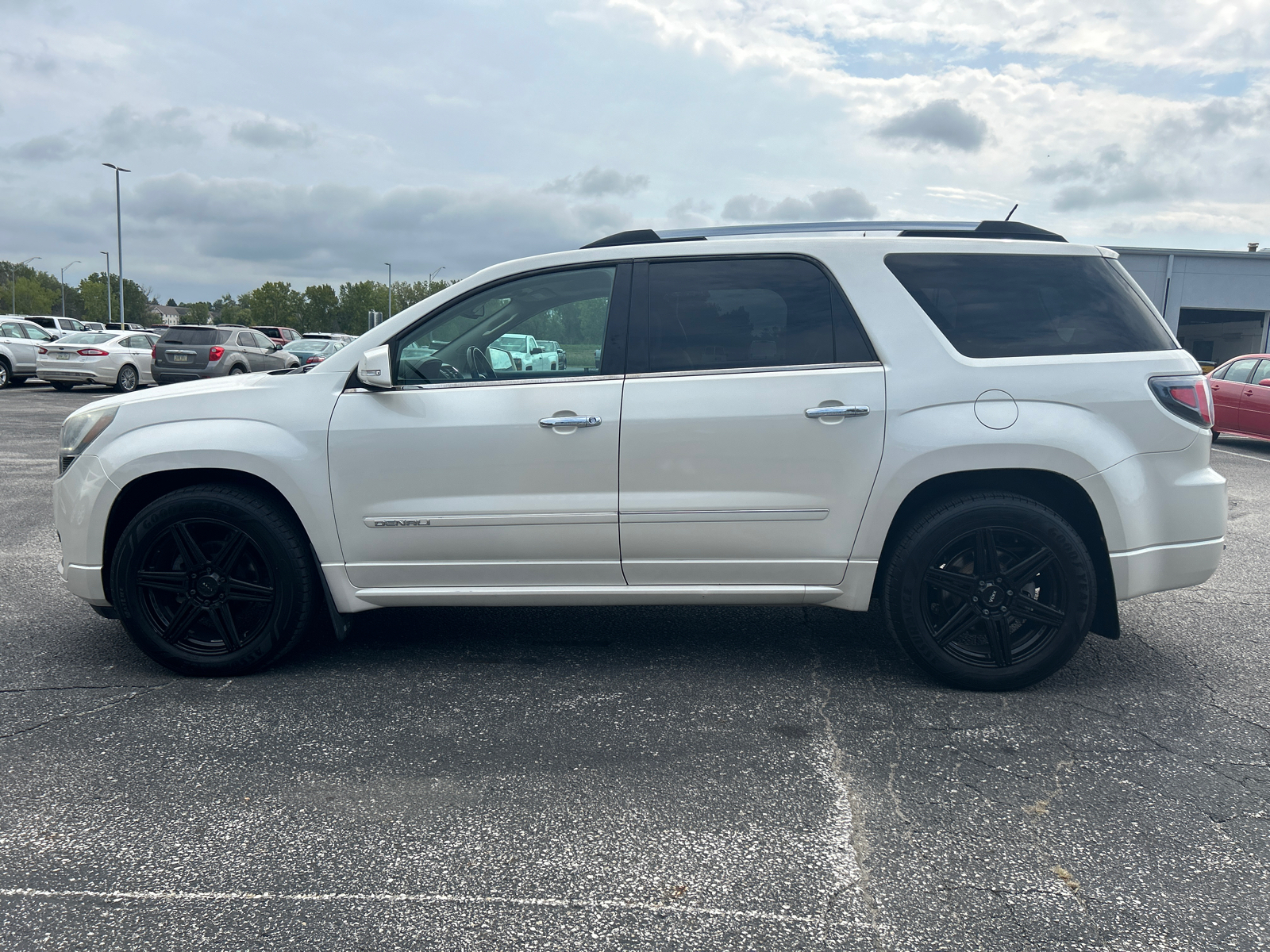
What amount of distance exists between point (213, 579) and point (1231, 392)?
15.0m

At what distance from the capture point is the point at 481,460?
3703 mm

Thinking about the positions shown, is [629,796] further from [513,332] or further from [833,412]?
[513,332]

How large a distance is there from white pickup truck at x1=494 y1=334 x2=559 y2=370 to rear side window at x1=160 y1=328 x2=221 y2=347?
19043mm

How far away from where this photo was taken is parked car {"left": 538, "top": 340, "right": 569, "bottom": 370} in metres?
3.80

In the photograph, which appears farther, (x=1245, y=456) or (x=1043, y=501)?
(x=1245, y=456)

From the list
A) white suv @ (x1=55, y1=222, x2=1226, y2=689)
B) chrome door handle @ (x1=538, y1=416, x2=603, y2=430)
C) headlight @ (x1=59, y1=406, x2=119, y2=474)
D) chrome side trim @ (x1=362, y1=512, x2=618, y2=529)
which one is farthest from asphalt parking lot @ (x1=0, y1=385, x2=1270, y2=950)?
chrome door handle @ (x1=538, y1=416, x2=603, y2=430)

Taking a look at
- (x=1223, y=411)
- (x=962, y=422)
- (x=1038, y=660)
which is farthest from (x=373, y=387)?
(x=1223, y=411)

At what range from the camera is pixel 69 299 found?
136 m

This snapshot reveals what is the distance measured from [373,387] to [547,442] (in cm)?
77

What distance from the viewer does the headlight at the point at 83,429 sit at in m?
3.90

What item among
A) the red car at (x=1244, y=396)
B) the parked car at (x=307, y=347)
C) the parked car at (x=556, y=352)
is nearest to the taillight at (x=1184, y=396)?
the parked car at (x=556, y=352)

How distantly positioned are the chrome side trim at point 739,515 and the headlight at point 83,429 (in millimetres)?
2314

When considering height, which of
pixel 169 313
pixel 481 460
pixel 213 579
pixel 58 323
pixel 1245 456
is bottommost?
pixel 1245 456

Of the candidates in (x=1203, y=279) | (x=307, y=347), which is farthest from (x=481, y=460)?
(x=1203, y=279)
